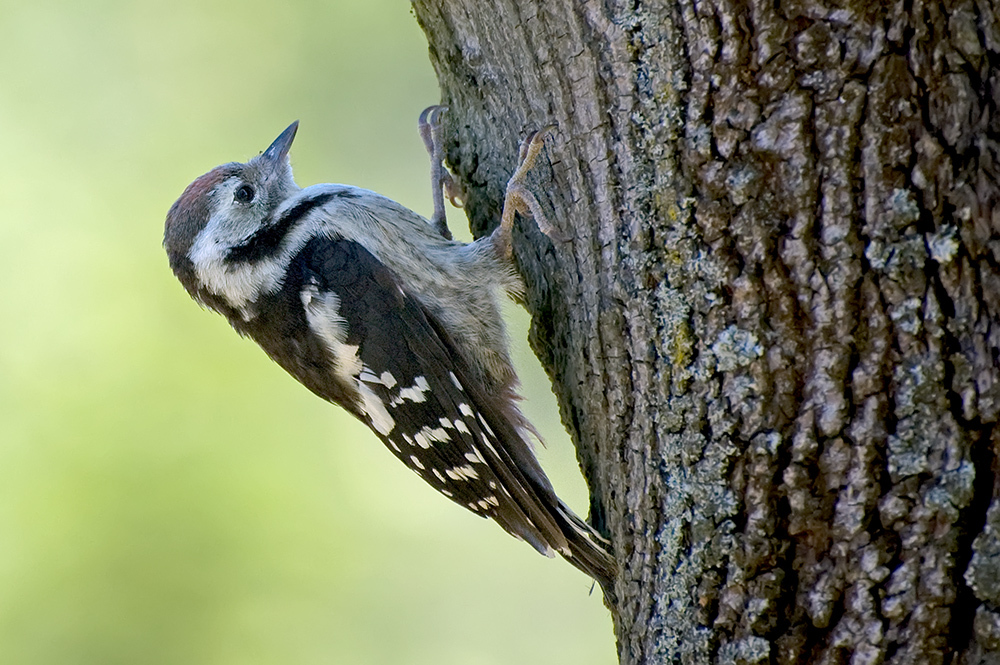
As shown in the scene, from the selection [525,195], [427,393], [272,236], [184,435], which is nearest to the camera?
[525,195]

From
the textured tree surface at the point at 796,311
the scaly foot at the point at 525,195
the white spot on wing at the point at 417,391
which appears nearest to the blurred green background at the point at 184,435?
the white spot on wing at the point at 417,391

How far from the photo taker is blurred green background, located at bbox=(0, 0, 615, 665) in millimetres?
4977

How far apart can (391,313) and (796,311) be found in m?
1.39

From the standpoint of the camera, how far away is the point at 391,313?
286 centimetres

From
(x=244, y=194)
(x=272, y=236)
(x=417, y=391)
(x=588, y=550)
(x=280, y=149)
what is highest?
(x=280, y=149)

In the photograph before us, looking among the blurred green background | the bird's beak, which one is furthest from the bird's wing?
the blurred green background

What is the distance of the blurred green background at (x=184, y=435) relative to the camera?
16.3 ft

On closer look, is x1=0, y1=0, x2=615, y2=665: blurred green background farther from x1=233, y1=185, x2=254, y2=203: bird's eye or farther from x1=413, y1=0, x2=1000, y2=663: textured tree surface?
x1=413, y1=0, x2=1000, y2=663: textured tree surface

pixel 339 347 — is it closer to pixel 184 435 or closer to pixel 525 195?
pixel 525 195

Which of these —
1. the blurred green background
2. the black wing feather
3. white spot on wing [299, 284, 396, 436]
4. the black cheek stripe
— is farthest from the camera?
the blurred green background

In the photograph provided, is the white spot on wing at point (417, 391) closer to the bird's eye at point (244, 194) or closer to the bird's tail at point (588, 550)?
the bird's tail at point (588, 550)

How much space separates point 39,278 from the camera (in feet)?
16.5

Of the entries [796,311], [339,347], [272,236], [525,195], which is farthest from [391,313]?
[796,311]

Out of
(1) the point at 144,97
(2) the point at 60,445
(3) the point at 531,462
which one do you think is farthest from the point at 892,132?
(1) the point at 144,97
